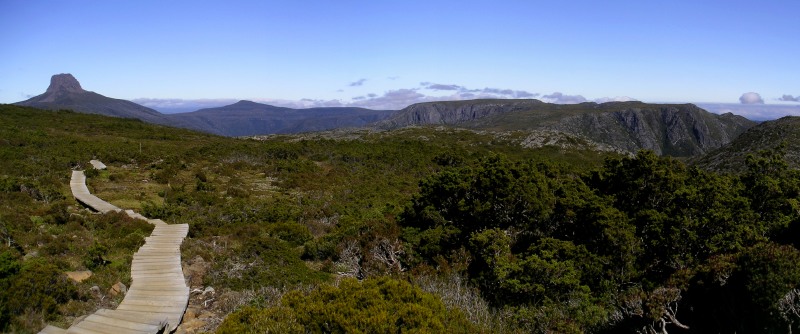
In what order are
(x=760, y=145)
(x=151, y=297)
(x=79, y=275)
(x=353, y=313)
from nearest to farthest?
(x=353, y=313), (x=151, y=297), (x=79, y=275), (x=760, y=145)

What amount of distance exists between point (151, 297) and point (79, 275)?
2432 millimetres

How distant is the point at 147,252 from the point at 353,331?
34.5 ft

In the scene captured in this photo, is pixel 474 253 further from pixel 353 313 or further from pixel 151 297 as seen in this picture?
pixel 151 297

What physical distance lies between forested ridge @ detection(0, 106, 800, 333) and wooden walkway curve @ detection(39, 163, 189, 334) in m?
0.49

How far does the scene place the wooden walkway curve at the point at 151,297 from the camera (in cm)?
894

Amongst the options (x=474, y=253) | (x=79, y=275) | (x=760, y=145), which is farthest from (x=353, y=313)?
(x=760, y=145)

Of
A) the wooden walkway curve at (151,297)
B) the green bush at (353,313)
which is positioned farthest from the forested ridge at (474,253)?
the wooden walkway curve at (151,297)

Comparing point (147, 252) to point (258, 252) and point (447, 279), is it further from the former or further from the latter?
point (447, 279)

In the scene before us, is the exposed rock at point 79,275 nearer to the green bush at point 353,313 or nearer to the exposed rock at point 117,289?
the exposed rock at point 117,289

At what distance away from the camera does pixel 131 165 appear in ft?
110

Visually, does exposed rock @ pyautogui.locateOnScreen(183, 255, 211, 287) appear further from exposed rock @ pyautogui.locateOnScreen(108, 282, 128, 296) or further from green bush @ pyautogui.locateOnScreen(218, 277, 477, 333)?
green bush @ pyautogui.locateOnScreen(218, 277, 477, 333)

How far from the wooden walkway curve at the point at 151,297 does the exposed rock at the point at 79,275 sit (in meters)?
1.00

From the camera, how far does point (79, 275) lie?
11.4 meters

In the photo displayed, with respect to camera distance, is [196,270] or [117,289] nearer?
[117,289]
